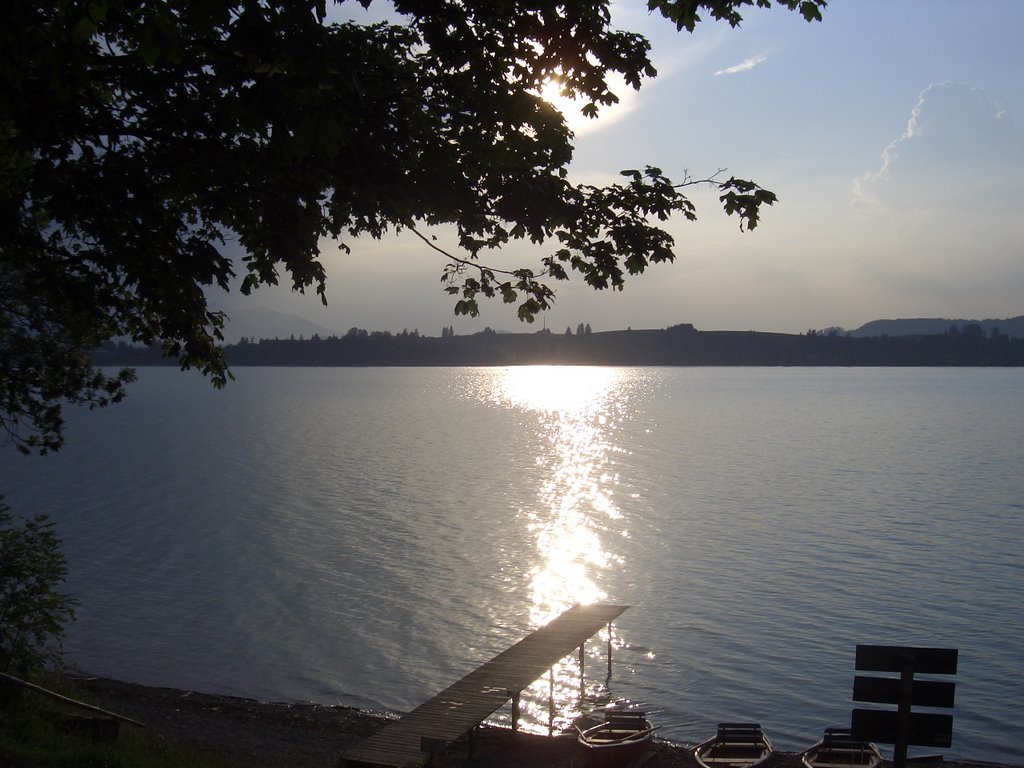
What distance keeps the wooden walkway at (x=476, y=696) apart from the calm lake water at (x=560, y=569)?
1.46 metres

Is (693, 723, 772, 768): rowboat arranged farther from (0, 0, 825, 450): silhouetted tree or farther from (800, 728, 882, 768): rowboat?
(0, 0, 825, 450): silhouetted tree

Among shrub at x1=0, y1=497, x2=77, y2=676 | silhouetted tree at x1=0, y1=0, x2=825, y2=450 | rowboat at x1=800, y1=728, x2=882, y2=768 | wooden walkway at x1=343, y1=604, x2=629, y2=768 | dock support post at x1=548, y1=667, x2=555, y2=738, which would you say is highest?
silhouetted tree at x1=0, y1=0, x2=825, y2=450

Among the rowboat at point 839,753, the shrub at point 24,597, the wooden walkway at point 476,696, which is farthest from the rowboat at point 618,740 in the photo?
the shrub at point 24,597

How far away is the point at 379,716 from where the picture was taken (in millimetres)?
21344

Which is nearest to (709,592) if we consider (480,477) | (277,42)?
(277,42)

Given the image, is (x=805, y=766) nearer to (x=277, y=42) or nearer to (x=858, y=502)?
(x=277, y=42)

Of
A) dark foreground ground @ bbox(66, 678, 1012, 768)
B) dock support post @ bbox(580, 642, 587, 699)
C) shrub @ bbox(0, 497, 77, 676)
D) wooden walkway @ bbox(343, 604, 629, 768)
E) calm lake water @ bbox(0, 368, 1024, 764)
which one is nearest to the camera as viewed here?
wooden walkway @ bbox(343, 604, 629, 768)

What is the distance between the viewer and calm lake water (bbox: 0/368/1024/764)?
23.5m

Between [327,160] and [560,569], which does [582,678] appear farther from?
[327,160]

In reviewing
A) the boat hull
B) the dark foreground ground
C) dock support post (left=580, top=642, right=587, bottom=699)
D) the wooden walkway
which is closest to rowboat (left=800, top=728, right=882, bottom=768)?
the dark foreground ground

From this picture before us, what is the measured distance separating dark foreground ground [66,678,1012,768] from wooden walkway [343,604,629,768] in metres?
0.72

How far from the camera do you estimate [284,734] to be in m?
19.7

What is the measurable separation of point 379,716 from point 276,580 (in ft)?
46.8

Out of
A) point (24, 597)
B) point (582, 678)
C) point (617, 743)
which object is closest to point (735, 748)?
point (617, 743)
